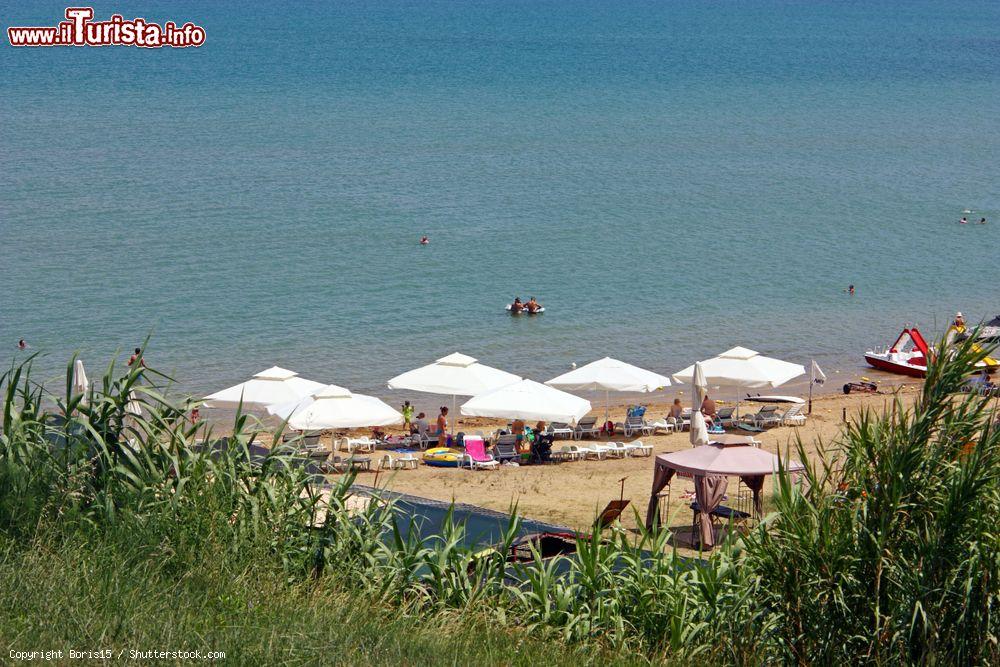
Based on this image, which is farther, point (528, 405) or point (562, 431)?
point (562, 431)

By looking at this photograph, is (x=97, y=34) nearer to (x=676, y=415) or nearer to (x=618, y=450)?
(x=676, y=415)

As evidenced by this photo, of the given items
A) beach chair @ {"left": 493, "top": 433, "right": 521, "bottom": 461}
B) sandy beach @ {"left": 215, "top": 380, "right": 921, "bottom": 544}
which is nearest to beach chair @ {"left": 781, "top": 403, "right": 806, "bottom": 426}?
sandy beach @ {"left": 215, "top": 380, "right": 921, "bottom": 544}

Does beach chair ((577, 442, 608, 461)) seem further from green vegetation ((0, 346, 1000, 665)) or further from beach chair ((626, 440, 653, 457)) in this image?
green vegetation ((0, 346, 1000, 665))

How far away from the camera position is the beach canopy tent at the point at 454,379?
2039 centimetres

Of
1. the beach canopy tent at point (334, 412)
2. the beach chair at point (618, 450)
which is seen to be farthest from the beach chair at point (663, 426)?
the beach canopy tent at point (334, 412)

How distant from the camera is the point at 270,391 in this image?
64.8ft

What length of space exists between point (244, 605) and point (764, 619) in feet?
12.3

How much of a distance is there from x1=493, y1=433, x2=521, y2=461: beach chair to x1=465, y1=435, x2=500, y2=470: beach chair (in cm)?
22

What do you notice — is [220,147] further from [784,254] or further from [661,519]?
[661,519]

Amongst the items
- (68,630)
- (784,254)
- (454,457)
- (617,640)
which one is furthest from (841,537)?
(784,254)

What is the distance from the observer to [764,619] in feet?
28.5

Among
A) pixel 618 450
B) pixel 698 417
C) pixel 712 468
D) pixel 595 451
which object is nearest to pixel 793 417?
pixel 618 450

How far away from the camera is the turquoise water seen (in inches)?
1220

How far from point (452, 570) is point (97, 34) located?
121m
